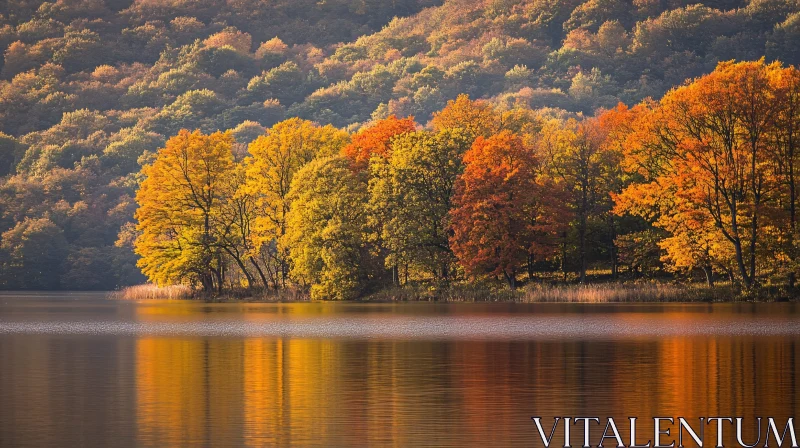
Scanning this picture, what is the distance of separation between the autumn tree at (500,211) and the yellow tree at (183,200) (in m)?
20.6

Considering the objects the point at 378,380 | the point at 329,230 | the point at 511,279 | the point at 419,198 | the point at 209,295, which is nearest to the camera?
the point at 378,380

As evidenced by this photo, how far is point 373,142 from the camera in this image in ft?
325

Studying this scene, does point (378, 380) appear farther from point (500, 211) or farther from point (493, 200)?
point (500, 211)

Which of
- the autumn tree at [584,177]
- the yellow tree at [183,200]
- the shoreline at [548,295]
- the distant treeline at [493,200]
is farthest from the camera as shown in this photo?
the yellow tree at [183,200]

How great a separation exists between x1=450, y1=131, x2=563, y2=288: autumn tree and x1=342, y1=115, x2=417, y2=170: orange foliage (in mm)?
11089

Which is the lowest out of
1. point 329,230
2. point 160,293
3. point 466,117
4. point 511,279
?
point 160,293

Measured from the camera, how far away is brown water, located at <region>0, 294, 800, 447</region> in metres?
20.7

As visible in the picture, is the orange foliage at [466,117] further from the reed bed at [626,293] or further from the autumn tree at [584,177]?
the reed bed at [626,293]

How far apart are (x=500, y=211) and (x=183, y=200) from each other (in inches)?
1057

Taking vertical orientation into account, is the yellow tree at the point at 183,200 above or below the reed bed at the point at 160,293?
above

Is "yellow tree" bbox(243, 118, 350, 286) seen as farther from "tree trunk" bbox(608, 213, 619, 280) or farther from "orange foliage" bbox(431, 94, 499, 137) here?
"tree trunk" bbox(608, 213, 619, 280)

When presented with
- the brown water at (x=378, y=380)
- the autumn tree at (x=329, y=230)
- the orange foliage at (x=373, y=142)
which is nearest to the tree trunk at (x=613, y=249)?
the autumn tree at (x=329, y=230)

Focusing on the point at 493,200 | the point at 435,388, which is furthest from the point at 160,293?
the point at 435,388

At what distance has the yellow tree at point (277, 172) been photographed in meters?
95.4
